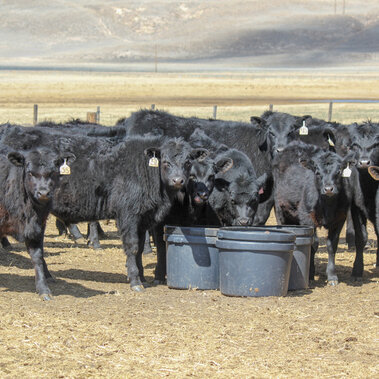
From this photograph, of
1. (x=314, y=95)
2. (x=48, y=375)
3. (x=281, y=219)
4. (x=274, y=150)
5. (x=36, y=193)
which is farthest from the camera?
(x=314, y=95)

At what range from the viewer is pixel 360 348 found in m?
6.30

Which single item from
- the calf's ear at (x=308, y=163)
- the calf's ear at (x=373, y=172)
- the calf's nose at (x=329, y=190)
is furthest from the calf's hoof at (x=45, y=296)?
the calf's ear at (x=373, y=172)

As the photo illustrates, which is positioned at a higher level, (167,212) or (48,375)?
(167,212)

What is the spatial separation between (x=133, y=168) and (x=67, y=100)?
105 ft

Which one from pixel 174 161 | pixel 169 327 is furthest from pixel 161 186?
pixel 169 327

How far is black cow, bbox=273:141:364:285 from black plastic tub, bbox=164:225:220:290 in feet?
5.03

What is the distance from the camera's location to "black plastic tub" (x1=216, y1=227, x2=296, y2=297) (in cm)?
802

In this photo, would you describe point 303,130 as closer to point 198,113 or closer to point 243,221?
point 243,221

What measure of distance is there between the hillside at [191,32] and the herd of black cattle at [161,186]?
114083 mm

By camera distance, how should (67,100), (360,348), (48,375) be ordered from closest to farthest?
(48,375)
(360,348)
(67,100)

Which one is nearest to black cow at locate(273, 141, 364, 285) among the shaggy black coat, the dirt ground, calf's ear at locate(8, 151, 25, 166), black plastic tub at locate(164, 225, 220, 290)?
the dirt ground

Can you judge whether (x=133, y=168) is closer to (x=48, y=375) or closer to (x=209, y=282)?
(x=209, y=282)

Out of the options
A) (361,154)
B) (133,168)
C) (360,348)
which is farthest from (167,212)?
(360,348)

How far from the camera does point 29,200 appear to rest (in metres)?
7.95
